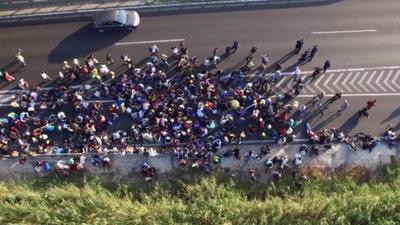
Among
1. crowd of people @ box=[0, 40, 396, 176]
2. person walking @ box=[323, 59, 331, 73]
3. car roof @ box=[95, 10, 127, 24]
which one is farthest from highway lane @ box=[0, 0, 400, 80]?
crowd of people @ box=[0, 40, 396, 176]

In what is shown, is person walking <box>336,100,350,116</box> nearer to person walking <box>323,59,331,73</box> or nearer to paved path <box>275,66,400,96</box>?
paved path <box>275,66,400,96</box>

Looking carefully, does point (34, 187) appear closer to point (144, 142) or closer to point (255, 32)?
point (144, 142)

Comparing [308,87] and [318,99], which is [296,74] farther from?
[318,99]

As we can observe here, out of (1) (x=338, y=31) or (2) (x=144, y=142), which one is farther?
(1) (x=338, y=31)

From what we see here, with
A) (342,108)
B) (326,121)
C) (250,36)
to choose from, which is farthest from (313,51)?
(326,121)

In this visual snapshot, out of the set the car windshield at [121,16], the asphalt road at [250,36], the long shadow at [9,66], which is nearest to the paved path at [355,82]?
the asphalt road at [250,36]

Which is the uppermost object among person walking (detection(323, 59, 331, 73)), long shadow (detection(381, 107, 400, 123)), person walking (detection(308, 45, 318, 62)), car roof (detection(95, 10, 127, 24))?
car roof (detection(95, 10, 127, 24))

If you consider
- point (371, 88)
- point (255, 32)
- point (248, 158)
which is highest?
point (255, 32)

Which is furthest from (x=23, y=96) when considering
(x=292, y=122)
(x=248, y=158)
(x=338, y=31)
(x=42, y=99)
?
(x=338, y=31)
